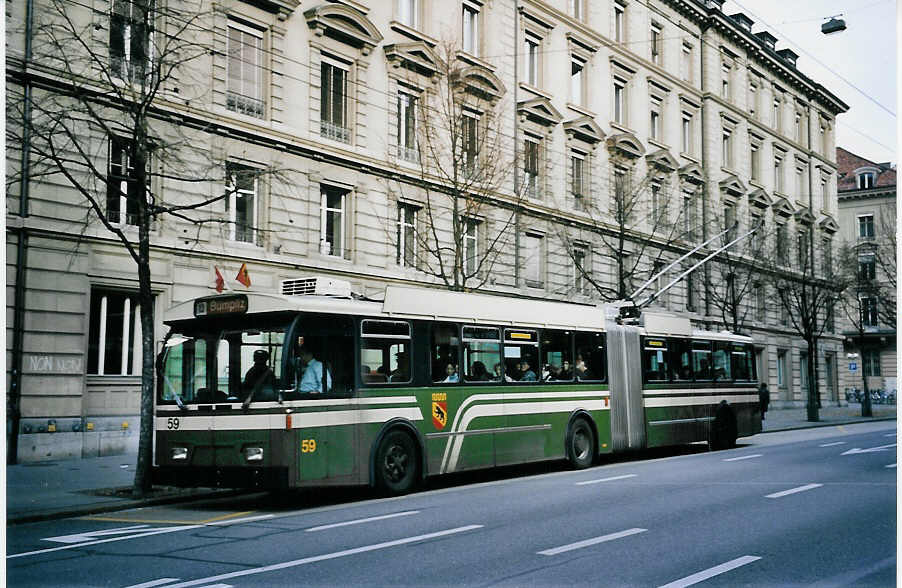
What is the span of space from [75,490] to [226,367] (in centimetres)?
397

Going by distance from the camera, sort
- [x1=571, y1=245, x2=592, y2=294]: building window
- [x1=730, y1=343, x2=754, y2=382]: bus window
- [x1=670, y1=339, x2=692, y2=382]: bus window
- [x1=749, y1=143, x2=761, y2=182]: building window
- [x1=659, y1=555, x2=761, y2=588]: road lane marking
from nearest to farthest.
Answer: [x1=659, y1=555, x2=761, y2=588]: road lane marking, [x1=670, y1=339, x2=692, y2=382]: bus window, [x1=730, y1=343, x2=754, y2=382]: bus window, [x1=571, y1=245, x2=592, y2=294]: building window, [x1=749, y1=143, x2=761, y2=182]: building window

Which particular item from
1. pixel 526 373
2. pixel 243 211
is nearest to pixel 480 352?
pixel 526 373

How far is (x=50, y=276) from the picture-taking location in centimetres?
1975

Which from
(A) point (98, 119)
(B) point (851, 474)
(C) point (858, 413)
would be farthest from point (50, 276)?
(C) point (858, 413)

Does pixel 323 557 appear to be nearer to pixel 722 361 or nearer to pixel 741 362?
pixel 722 361

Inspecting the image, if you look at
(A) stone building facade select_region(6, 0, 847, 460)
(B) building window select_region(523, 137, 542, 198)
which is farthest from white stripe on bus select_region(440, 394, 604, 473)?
(B) building window select_region(523, 137, 542, 198)

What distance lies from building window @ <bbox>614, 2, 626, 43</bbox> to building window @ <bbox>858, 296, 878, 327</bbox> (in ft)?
52.5

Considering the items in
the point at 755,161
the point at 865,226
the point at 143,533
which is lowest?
the point at 143,533

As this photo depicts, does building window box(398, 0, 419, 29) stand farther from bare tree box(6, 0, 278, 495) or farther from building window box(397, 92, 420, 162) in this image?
bare tree box(6, 0, 278, 495)

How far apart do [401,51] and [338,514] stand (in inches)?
730

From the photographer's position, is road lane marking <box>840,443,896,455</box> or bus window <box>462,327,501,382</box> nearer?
bus window <box>462,327,501,382</box>

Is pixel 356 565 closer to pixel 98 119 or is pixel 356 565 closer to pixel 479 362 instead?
pixel 479 362

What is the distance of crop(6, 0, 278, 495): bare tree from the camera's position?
14.9 m

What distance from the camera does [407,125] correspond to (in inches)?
1136
